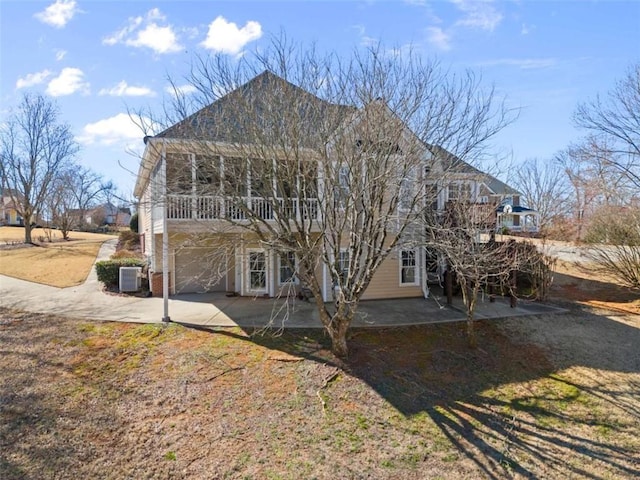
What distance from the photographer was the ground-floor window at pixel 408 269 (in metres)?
13.9

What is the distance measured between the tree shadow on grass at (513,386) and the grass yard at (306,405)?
3cm

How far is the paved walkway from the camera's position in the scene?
10227mm

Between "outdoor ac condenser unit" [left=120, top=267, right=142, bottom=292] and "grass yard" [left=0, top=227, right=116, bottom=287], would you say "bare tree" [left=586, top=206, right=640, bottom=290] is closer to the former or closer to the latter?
"outdoor ac condenser unit" [left=120, top=267, right=142, bottom=292]

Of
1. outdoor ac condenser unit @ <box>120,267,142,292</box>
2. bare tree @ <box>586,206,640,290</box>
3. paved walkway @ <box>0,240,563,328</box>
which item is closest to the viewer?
paved walkway @ <box>0,240,563,328</box>

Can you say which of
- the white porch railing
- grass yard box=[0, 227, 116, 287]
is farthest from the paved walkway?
the white porch railing

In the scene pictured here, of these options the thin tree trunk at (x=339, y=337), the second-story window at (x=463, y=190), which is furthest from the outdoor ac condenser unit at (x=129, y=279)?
the second-story window at (x=463, y=190)

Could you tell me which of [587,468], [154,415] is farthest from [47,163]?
[587,468]

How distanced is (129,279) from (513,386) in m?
12.6

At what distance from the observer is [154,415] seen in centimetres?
601

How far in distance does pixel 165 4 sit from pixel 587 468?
37.7ft

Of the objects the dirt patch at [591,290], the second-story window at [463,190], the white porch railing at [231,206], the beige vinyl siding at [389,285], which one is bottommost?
the dirt patch at [591,290]

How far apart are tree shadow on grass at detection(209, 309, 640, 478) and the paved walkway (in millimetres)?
822

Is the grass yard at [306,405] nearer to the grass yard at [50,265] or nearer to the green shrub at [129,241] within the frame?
the grass yard at [50,265]

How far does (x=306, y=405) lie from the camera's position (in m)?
6.48
